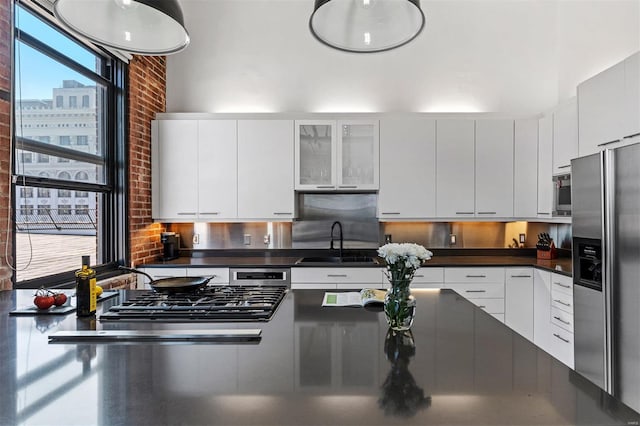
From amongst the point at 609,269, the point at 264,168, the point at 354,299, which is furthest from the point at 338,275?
the point at 609,269

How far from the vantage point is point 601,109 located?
105 inches

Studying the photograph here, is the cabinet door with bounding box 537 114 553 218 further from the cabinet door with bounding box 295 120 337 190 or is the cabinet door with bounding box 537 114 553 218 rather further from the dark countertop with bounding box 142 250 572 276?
the cabinet door with bounding box 295 120 337 190

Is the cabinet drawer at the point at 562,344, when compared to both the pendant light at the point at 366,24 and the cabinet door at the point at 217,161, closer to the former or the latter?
the pendant light at the point at 366,24

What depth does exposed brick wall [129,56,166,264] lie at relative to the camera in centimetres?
340

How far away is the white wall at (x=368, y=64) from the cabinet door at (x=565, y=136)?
0.75 metres

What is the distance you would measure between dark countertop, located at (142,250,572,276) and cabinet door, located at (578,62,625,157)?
3.38 feet

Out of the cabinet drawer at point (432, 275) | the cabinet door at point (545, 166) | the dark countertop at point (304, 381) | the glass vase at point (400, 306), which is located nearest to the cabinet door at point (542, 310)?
the cabinet door at point (545, 166)

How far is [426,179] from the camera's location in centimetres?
363

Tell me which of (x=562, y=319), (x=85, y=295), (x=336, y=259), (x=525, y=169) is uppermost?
(x=525, y=169)

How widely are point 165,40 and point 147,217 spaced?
8.02 ft

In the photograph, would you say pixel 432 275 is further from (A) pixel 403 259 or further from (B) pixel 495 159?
(A) pixel 403 259

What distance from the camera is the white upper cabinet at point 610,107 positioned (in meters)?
2.36

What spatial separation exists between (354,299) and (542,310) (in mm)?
2347

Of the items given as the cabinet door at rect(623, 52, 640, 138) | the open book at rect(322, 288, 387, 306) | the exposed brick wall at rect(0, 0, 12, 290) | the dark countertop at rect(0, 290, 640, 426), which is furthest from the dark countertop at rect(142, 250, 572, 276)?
the dark countertop at rect(0, 290, 640, 426)
